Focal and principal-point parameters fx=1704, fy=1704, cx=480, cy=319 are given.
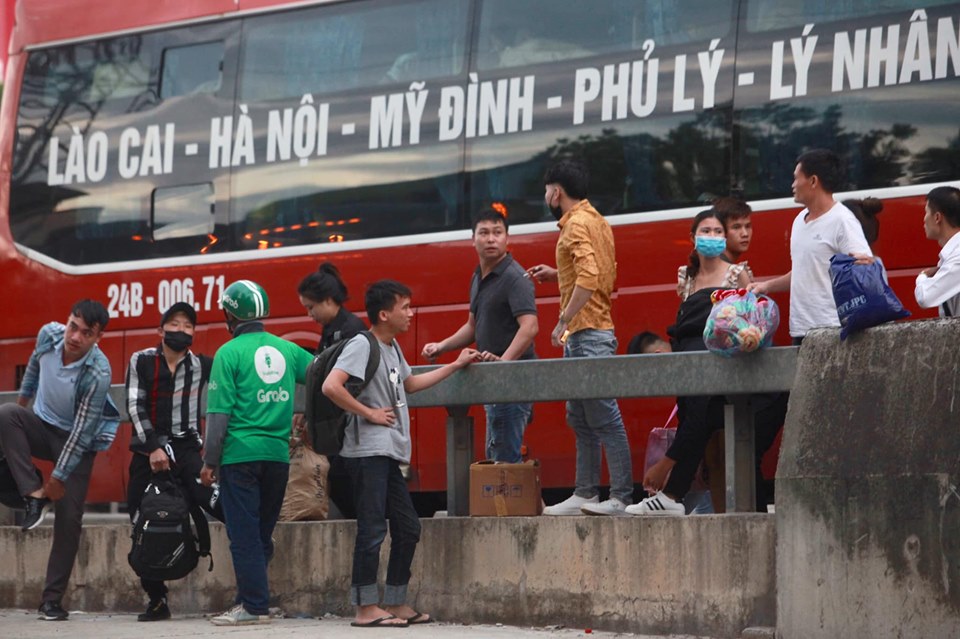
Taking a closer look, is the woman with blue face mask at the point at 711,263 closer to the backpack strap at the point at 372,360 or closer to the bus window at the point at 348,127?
the backpack strap at the point at 372,360

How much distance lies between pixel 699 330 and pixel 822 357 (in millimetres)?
1274

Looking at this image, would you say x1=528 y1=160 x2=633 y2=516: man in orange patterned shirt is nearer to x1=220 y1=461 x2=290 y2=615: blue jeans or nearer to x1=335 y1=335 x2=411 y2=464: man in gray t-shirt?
x1=335 y1=335 x2=411 y2=464: man in gray t-shirt

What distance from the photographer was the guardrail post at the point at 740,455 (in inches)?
309

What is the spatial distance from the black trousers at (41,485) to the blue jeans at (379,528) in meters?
2.21

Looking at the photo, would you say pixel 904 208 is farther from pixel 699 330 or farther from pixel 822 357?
pixel 822 357

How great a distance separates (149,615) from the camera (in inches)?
366

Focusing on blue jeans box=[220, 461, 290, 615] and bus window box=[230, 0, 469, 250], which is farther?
bus window box=[230, 0, 469, 250]

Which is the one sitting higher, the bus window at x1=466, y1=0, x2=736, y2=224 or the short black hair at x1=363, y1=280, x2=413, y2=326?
the bus window at x1=466, y1=0, x2=736, y2=224

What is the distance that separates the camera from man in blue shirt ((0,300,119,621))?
9.70 meters

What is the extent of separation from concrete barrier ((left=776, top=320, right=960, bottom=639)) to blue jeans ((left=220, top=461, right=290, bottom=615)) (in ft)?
A: 9.11

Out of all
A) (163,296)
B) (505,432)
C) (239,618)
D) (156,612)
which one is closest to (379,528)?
(239,618)

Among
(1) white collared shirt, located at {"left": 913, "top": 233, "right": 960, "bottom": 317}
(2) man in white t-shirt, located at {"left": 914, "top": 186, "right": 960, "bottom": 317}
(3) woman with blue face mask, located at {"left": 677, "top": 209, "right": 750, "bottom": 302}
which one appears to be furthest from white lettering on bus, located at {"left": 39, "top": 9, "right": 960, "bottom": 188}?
(1) white collared shirt, located at {"left": 913, "top": 233, "right": 960, "bottom": 317}

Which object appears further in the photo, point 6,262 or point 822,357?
point 6,262

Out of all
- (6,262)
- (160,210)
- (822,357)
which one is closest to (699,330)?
(822,357)
